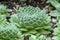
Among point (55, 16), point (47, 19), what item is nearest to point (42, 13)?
point (47, 19)

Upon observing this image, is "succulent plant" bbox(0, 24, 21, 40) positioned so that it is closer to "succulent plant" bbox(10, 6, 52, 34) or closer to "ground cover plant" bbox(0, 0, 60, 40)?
"ground cover plant" bbox(0, 0, 60, 40)

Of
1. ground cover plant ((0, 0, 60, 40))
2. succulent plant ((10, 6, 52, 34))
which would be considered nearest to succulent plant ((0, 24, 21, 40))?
ground cover plant ((0, 0, 60, 40))

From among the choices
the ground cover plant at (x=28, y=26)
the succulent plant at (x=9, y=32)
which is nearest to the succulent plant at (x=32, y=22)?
the ground cover plant at (x=28, y=26)

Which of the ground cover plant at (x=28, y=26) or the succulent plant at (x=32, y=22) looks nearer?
the ground cover plant at (x=28, y=26)

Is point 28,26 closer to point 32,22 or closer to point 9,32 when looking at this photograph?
point 32,22

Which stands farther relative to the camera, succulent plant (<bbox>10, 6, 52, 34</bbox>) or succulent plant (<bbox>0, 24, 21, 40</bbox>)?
succulent plant (<bbox>10, 6, 52, 34</bbox>)

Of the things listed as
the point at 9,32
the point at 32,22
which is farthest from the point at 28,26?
the point at 9,32

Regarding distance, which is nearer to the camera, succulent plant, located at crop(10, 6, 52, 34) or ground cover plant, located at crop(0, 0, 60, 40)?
ground cover plant, located at crop(0, 0, 60, 40)

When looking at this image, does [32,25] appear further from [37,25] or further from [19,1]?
[19,1]

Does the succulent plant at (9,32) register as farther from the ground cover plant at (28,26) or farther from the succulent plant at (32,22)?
the succulent plant at (32,22)

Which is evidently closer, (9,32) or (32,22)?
(9,32)

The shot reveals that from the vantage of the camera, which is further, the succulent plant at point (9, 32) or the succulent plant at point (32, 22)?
the succulent plant at point (32, 22)
